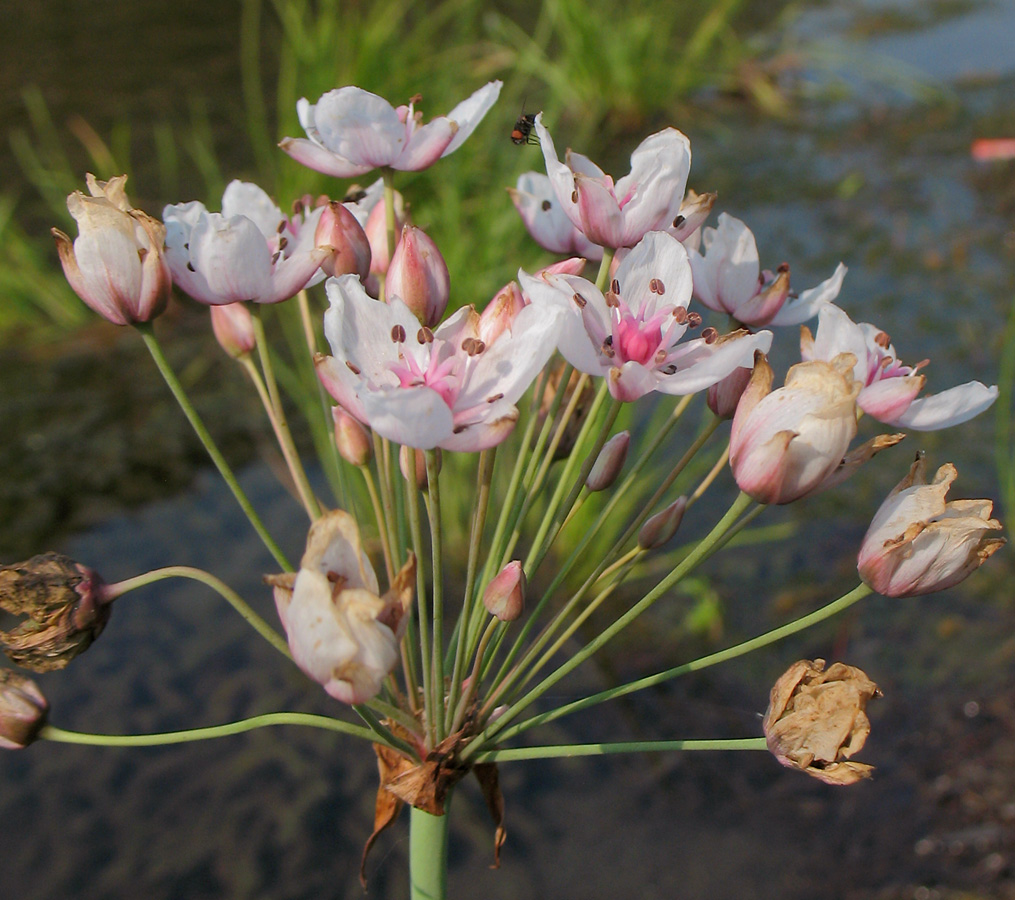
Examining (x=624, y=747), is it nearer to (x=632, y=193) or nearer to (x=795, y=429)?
(x=795, y=429)

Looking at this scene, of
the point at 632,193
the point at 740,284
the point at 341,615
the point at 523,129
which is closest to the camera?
the point at 341,615

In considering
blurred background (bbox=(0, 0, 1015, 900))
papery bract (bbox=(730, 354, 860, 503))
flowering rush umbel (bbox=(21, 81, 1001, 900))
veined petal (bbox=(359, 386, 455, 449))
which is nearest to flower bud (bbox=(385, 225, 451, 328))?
flowering rush umbel (bbox=(21, 81, 1001, 900))

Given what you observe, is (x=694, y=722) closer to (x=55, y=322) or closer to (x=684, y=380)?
(x=684, y=380)

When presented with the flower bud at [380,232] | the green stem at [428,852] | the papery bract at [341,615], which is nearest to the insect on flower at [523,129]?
the flower bud at [380,232]

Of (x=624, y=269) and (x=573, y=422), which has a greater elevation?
(x=624, y=269)

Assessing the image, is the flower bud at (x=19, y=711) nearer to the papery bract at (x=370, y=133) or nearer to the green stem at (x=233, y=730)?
the green stem at (x=233, y=730)

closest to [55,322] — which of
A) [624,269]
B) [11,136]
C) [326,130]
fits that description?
[11,136]

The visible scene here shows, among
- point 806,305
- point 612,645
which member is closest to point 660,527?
point 806,305

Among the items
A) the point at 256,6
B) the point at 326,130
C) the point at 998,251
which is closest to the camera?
the point at 326,130
